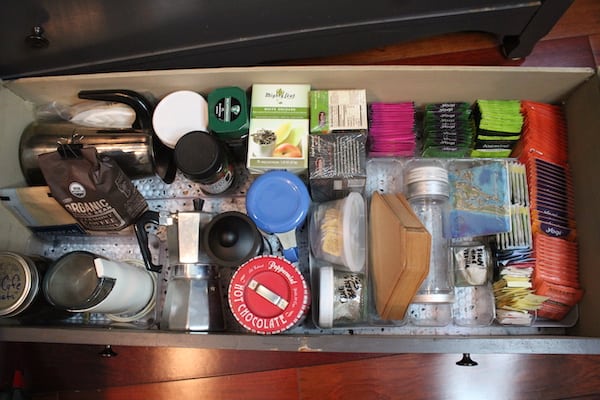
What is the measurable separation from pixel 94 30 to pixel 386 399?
36.0 inches

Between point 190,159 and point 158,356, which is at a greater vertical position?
point 190,159

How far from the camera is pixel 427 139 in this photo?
861mm

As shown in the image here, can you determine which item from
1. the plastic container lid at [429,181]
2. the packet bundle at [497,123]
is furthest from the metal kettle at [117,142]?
the packet bundle at [497,123]

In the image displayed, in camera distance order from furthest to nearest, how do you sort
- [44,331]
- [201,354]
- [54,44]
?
[201,354]
[54,44]
[44,331]

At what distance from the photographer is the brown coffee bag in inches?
29.8

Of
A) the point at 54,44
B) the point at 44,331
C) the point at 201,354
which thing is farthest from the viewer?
the point at 201,354

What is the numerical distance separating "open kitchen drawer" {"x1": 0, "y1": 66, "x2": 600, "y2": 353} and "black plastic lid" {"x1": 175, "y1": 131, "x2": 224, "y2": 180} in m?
0.14

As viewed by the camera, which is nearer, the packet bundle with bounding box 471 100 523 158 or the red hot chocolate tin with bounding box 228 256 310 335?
the red hot chocolate tin with bounding box 228 256 310 335

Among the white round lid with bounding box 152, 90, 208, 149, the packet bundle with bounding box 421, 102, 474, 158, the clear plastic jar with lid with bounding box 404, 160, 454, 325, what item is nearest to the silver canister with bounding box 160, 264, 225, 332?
the white round lid with bounding box 152, 90, 208, 149


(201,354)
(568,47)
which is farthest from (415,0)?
(201,354)

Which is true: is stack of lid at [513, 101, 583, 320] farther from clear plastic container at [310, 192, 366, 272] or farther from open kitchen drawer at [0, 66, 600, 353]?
clear plastic container at [310, 192, 366, 272]

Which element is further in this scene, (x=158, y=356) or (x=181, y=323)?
(x=158, y=356)

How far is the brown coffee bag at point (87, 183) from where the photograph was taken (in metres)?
0.76

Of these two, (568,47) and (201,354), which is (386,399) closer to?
(201,354)
